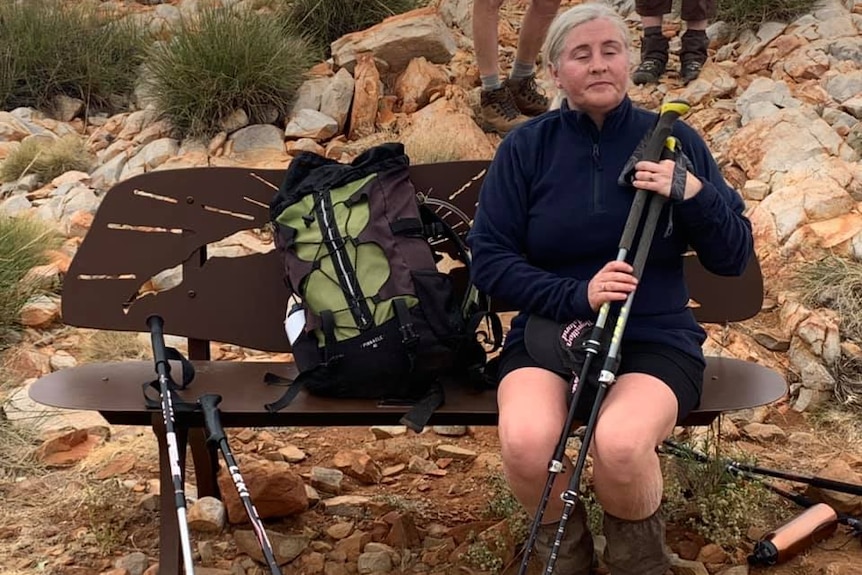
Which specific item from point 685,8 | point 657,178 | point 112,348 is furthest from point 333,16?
point 657,178

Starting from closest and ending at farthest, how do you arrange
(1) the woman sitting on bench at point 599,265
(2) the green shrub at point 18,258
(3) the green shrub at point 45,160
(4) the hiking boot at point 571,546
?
(1) the woman sitting on bench at point 599,265, (4) the hiking boot at point 571,546, (2) the green shrub at point 18,258, (3) the green shrub at point 45,160

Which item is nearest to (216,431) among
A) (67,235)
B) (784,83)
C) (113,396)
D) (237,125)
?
(113,396)

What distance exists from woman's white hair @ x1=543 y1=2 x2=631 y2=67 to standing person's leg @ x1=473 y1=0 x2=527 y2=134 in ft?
9.44

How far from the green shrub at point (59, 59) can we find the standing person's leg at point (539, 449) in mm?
7911

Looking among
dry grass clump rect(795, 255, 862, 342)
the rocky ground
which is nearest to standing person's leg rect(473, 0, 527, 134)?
the rocky ground

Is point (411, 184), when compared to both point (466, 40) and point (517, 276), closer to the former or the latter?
point (517, 276)

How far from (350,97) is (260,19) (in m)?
1.34

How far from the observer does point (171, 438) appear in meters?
3.05

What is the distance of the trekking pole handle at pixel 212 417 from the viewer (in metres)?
3.04

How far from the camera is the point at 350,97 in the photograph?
816 centimetres

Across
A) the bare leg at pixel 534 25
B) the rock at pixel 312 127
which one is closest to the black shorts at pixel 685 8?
the bare leg at pixel 534 25

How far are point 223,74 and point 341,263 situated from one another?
4964 millimetres

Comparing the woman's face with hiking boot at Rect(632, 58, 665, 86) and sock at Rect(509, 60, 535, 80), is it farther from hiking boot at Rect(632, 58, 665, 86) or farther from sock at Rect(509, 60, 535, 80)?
hiking boot at Rect(632, 58, 665, 86)

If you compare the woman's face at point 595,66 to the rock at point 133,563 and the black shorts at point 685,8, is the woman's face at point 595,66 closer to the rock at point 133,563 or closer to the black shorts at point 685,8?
the rock at point 133,563
